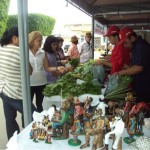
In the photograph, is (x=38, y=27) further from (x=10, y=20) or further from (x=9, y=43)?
(x=9, y=43)

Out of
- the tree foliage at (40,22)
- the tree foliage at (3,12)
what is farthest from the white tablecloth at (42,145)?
the tree foliage at (40,22)

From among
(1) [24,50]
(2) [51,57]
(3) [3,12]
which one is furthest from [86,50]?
(3) [3,12]

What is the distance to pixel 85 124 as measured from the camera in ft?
5.03

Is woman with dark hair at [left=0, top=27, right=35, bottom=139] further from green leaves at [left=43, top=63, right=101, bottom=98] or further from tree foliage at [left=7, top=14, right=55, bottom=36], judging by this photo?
tree foliage at [left=7, top=14, right=55, bottom=36]

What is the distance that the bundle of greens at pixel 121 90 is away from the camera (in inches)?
101

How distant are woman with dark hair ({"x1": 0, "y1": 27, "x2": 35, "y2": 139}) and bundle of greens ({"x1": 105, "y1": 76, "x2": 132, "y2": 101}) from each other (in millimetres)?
949

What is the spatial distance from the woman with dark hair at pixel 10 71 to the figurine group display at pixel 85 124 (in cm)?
107

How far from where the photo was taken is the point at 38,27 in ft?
71.3

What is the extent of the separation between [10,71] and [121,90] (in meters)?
1.17

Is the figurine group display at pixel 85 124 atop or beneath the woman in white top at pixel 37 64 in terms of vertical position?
beneath

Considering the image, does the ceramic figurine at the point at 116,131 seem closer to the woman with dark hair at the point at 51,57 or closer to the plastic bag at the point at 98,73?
the plastic bag at the point at 98,73

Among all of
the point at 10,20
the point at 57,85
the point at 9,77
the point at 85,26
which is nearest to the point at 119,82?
the point at 57,85

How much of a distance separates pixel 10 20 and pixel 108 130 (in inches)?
806

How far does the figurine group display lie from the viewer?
1.44 m
